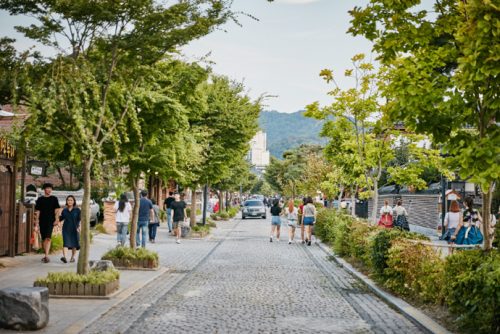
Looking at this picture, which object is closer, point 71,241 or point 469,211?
point 469,211

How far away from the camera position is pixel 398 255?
11.2 meters

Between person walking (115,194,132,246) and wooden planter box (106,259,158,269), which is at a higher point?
person walking (115,194,132,246)

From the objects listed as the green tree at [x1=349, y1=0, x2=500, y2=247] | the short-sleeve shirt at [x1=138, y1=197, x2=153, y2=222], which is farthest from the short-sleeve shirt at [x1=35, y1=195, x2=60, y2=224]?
the green tree at [x1=349, y1=0, x2=500, y2=247]

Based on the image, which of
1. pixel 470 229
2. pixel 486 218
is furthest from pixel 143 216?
pixel 486 218

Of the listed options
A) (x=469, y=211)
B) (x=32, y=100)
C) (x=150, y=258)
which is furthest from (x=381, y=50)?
(x=150, y=258)

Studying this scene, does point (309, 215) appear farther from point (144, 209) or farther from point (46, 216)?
point (46, 216)

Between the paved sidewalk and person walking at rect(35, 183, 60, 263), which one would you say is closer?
the paved sidewalk

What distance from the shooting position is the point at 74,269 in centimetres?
1417

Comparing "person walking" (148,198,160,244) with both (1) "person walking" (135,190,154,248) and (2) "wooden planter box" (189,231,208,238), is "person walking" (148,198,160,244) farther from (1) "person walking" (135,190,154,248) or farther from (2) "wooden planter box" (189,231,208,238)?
(2) "wooden planter box" (189,231,208,238)

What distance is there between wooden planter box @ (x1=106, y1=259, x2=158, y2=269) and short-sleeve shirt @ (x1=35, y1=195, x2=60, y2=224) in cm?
204

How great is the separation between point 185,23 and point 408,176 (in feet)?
30.4

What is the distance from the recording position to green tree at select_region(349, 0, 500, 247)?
743 cm

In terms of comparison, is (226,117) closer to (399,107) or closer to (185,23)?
(185,23)

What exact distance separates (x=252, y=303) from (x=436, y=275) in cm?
295
